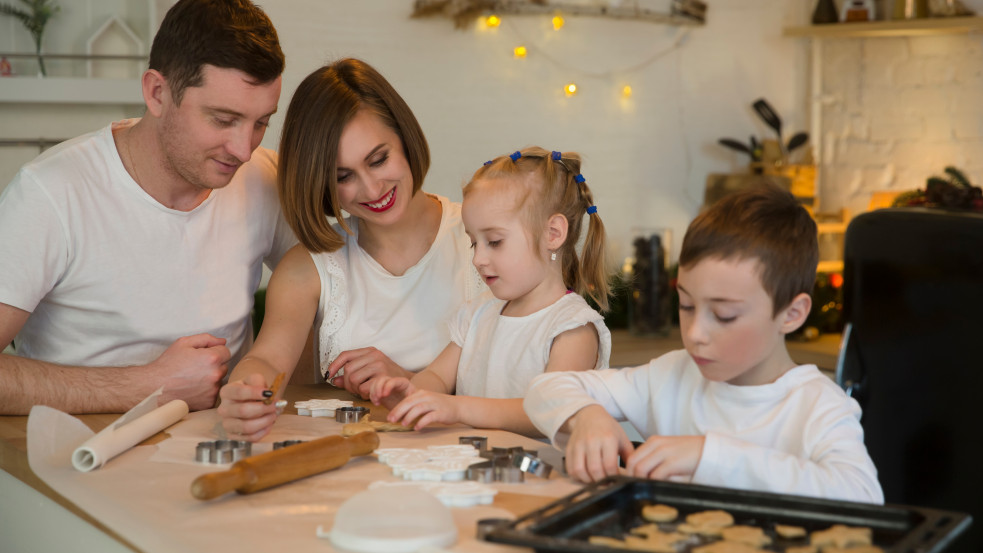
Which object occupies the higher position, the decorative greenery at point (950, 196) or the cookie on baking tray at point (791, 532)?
the decorative greenery at point (950, 196)

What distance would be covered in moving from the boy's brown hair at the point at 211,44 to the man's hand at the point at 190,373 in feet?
1.50

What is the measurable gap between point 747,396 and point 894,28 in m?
2.98

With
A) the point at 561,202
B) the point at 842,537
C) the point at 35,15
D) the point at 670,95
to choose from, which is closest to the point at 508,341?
the point at 561,202

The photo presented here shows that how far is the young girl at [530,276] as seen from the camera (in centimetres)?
159

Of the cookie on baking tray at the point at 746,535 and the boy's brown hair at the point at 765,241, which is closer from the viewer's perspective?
the cookie on baking tray at the point at 746,535

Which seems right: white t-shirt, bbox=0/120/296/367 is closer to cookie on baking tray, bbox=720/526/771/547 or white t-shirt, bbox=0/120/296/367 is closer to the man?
the man

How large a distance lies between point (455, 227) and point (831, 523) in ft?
3.91

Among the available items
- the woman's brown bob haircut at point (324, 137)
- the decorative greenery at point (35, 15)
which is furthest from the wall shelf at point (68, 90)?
the woman's brown bob haircut at point (324, 137)

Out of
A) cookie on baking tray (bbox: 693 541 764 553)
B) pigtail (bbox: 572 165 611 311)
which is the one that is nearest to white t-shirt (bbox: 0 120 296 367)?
pigtail (bbox: 572 165 611 311)

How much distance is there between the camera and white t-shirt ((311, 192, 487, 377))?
1.88m

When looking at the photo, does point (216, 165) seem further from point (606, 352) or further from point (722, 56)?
point (722, 56)

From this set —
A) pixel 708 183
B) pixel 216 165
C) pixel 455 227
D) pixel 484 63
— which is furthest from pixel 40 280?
pixel 708 183

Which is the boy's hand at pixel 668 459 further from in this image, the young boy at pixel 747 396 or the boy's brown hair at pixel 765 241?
the boy's brown hair at pixel 765 241

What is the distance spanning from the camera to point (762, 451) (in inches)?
41.9
